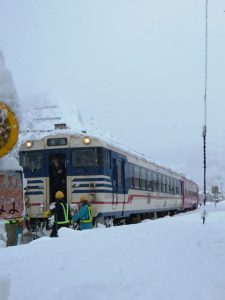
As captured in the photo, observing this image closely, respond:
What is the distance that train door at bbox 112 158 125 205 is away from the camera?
16922 mm

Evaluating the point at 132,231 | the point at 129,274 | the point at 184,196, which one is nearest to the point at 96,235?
the point at 132,231

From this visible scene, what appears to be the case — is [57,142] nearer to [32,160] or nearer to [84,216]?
[32,160]

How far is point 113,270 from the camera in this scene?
22.1 ft

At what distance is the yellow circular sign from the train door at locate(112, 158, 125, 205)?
11.7 meters

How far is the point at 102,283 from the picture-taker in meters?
6.23

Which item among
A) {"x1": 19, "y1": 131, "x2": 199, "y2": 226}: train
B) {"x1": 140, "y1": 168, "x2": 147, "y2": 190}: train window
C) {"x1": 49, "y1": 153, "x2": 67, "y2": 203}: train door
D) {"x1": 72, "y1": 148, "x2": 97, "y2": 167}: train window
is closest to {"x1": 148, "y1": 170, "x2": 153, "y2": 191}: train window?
{"x1": 140, "y1": 168, "x2": 147, "y2": 190}: train window

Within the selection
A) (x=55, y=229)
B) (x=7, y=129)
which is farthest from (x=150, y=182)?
(x=7, y=129)

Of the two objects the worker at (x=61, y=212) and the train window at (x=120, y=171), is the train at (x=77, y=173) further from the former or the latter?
the worker at (x=61, y=212)

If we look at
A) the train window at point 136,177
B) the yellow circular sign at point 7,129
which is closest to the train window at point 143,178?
the train window at point 136,177

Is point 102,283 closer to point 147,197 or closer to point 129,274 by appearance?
point 129,274

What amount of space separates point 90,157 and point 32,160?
1.96 metres

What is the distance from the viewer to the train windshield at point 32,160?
54.5 feet

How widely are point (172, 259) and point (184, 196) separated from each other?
28524mm

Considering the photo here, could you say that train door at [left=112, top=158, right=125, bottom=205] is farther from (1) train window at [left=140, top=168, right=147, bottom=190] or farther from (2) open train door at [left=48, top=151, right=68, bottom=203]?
(1) train window at [left=140, top=168, right=147, bottom=190]
